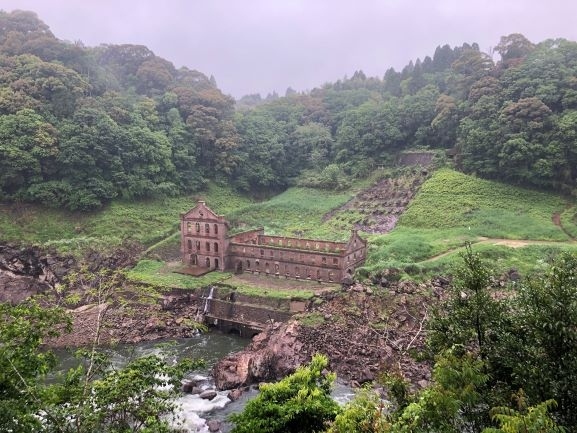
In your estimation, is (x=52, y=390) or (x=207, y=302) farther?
(x=207, y=302)

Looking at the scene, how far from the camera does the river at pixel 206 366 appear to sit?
29953 mm

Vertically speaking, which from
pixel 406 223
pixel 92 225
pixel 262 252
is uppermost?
pixel 406 223

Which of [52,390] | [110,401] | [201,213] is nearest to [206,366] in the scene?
[110,401]

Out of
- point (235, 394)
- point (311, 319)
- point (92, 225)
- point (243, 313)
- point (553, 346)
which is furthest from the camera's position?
point (92, 225)

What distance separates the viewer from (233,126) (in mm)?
89625

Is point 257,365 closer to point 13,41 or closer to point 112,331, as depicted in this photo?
point 112,331

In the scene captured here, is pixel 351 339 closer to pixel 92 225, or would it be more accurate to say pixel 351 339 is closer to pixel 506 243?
pixel 506 243

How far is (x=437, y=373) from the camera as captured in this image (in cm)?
1317

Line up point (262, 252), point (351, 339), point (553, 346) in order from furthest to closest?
point (262, 252) → point (351, 339) → point (553, 346)

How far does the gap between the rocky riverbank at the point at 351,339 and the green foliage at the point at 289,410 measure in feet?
41.2

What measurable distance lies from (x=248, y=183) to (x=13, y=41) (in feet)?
143

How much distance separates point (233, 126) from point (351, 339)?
59.8 metres

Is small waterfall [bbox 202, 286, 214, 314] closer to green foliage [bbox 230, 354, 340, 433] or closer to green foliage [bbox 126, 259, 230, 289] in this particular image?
green foliage [bbox 126, 259, 230, 289]

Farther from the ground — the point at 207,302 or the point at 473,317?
the point at 473,317
